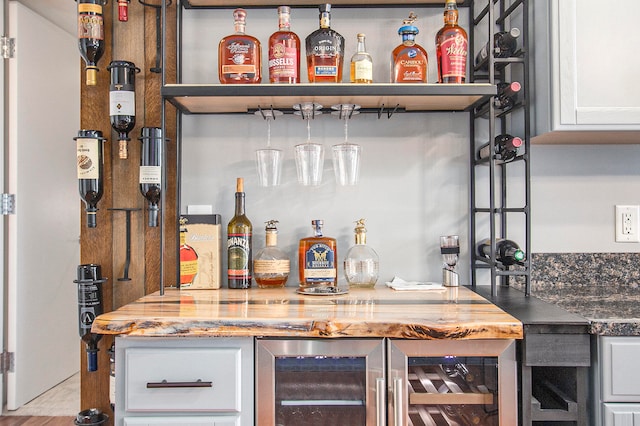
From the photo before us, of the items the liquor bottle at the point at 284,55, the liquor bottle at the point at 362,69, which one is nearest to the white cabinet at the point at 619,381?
the liquor bottle at the point at 362,69

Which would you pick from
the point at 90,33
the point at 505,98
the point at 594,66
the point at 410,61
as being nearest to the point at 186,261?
the point at 90,33

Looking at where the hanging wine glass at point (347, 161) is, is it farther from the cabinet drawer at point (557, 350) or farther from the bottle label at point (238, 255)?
the cabinet drawer at point (557, 350)

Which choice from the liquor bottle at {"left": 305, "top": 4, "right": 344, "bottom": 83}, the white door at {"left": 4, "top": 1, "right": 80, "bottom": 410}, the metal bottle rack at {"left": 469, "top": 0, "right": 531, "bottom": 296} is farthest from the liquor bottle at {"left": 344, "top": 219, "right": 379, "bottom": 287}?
the white door at {"left": 4, "top": 1, "right": 80, "bottom": 410}

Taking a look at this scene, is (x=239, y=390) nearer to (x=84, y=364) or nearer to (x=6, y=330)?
(x=84, y=364)

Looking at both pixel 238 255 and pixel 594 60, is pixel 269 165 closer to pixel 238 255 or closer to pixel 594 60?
pixel 238 255

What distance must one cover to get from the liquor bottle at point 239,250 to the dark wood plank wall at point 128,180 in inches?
10.6

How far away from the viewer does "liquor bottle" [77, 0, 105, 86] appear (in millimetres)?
1851

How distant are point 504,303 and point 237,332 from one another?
32.6 inches

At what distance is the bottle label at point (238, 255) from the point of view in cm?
182

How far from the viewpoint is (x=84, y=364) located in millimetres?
1941

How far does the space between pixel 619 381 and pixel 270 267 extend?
3.55ft

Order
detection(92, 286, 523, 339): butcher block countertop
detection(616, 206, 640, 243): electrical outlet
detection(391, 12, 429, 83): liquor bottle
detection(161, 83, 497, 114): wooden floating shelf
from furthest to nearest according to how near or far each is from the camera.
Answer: detection(616, 206, 640, 243): electrical outlet → detection(391, 12, 429, 83): liquor bottle → detection(161, 83, 497, 114): wooden floating shelf → detection(92, 286, 523, 339): butcher block countertop

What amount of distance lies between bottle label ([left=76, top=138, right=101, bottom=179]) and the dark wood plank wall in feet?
0.30

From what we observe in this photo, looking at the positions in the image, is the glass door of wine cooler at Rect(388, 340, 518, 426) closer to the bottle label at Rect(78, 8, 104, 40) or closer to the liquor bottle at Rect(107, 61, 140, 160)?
the liquor bottle at Rect(107, 61, 140, 160)
